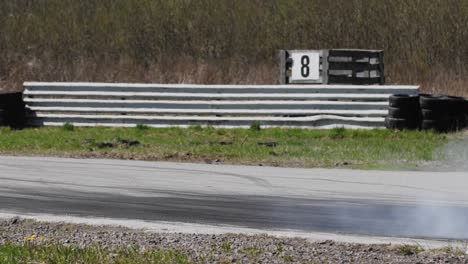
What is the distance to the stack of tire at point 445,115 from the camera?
59.9 feet

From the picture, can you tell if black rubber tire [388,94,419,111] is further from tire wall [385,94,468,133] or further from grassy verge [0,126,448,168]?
grassy verge [0,126,448,168]

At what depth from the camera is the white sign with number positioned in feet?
73.8

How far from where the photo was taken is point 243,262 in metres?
7.42

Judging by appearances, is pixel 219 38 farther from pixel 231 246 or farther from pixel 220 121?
pixel 231 246

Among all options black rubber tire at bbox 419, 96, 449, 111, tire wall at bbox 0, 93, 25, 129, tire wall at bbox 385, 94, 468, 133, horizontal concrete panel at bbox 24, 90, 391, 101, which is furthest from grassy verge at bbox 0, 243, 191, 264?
tire wall at bbox 0, 93, 25, 129

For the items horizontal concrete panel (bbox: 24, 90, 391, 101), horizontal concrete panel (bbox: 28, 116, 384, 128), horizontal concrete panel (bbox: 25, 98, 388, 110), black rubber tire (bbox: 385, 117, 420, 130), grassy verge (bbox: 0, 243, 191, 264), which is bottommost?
horizontal concrete panel (bbox: 28, 116, 384, 128)

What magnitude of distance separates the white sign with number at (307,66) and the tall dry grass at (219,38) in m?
4.93

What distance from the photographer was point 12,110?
2081cm

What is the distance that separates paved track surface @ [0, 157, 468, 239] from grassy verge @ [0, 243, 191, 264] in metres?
1.88

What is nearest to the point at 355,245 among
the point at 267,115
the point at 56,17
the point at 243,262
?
the point at 243,262

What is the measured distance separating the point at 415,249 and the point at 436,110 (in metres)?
10.7

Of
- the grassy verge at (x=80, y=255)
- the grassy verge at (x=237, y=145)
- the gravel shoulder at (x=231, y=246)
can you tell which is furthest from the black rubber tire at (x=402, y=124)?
the grassy verge at (x=80, y=255)

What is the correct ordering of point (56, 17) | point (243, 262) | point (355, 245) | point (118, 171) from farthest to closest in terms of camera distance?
point (56, 17) → point (118, 171) → point (355, 245) → point (243, 262)

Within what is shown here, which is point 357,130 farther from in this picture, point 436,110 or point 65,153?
point 65,153
